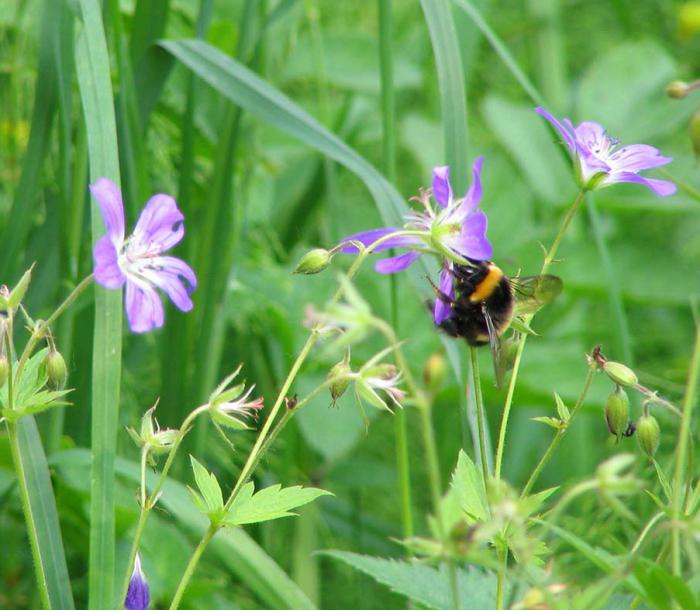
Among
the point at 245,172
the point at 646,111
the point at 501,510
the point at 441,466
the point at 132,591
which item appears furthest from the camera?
the point at 646,111

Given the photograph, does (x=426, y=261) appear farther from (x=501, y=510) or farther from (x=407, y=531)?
(x=501, y=510)

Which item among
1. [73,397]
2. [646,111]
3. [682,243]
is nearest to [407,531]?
[73,397]

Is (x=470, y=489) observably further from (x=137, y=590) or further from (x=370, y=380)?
(x=137, y=590)

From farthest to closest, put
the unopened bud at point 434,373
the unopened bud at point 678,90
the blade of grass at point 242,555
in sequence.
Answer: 1. the blade of grass at point 242,555
2. the unopened bud at point 678,90
3. the unopened bud at point 434,373

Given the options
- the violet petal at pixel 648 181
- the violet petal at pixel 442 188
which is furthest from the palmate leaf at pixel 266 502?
the violet petal at pixel 648 181

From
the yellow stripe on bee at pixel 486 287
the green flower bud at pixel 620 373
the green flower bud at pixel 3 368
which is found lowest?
the green flower bud at pixel 620 373

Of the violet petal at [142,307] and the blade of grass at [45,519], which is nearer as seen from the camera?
the violet petal at [142,307]

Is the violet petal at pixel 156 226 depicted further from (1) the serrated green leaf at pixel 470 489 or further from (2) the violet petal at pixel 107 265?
(1) the serrated green leaf at pixel 470 489
